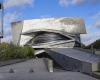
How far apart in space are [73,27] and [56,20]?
429cm

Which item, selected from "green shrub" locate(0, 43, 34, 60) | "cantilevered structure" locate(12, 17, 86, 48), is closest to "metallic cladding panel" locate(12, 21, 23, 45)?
"cantilevered structure" locate(12, 17, 86, 48)

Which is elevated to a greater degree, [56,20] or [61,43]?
[56,20]

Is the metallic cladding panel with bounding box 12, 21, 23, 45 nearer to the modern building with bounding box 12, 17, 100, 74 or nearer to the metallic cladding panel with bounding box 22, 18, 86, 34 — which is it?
the modern building with bounding box 12, 17, 100, 74

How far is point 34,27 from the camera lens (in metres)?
77.2

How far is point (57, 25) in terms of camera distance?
255 feet

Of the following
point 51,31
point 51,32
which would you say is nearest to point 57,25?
point 51,31

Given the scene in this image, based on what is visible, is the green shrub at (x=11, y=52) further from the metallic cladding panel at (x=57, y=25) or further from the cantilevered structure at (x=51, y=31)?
the metallic cladding panel at (x=57, y=25)

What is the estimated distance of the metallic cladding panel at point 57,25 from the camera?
255ft

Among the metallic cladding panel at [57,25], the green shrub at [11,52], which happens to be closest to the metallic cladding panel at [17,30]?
the metallic cladding panel at [57,25]

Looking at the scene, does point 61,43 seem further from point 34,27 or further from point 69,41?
point 34,27

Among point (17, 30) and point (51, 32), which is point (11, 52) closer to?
point (51, 32)

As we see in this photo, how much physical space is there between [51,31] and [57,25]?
194 cm

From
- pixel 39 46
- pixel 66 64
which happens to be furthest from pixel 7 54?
pixel 39 46

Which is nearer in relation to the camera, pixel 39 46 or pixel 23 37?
pixel 39 46
